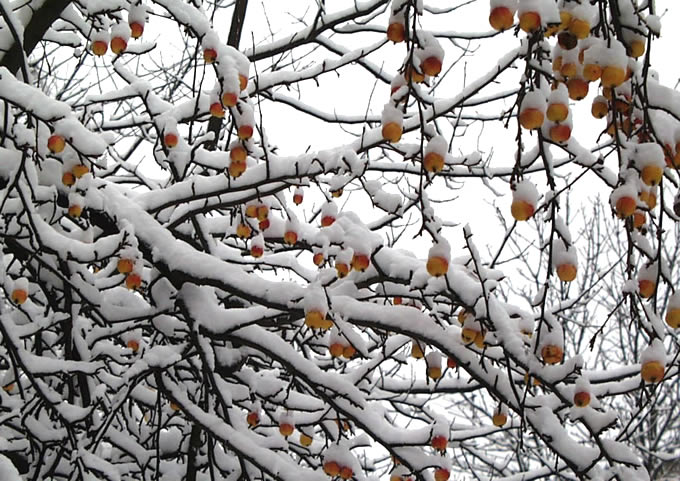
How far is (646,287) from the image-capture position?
146cm

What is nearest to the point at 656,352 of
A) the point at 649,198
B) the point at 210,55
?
the point at 649,198

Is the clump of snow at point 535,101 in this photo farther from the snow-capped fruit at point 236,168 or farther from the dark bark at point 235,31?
the dark bark at point 235,31

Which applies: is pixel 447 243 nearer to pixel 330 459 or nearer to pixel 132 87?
pixel 330 459

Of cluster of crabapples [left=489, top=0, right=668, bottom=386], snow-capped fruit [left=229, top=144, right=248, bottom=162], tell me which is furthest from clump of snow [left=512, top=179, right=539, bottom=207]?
snow-capped fruit [left=229, top=144, right=248, bottom=162]

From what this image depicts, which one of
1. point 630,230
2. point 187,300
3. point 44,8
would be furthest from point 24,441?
point 630,230

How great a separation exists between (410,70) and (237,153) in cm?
115

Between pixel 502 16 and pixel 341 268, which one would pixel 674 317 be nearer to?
pixel 502 16

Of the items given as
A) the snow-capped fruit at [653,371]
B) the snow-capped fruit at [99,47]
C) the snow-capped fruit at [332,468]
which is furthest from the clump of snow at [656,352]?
the snow-capped fruit at [99,47]

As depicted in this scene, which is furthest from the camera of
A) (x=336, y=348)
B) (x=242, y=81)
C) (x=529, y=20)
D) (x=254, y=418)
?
(x=254, y=418)

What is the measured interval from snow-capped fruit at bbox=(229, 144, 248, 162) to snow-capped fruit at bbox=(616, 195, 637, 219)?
57.1 inches

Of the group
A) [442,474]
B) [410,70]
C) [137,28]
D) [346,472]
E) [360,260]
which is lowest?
[346,472]

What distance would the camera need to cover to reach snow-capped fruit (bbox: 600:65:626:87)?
1.20 meters

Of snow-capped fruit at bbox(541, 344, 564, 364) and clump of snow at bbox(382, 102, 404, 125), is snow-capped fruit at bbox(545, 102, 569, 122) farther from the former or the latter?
snow-capped fruit at bbox(541, 344, 564, 364)

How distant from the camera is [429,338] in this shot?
2.46m
